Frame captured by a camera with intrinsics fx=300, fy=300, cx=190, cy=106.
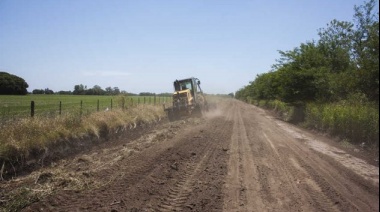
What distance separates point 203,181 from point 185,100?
16411 mm

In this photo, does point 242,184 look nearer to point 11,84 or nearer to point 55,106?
point 55,106

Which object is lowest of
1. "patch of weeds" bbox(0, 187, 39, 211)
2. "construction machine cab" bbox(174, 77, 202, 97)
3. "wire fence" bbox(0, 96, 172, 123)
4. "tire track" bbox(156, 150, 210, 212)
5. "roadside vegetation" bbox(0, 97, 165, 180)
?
"patch of weeds" bbox(0, 187, 39, 211)

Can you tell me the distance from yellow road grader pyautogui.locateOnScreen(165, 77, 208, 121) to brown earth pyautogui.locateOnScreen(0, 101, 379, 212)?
11.9 meters

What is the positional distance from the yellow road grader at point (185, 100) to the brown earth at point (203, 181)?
1188 centimetres

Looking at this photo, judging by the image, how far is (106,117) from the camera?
16.0m

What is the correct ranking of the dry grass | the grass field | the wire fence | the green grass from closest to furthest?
the dry grass < the green grass < the wire fence < the grass field

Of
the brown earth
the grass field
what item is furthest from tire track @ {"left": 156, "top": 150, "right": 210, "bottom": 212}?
the grass field

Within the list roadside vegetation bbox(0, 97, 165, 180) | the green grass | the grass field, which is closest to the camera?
roadside vegetation bbox(0, 97, 165, 180)

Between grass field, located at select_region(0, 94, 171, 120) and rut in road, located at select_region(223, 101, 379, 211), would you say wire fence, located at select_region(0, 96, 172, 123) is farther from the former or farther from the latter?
rut in road, located at select_region(223, 101, 379, 211)

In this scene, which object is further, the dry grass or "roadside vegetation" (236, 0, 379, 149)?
"roadside vegetation" (236, 0, 379, 149)

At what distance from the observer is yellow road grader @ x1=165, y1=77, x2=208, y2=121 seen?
76.7 ft

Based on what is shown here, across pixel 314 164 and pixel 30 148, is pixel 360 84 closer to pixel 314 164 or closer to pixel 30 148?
pixel 314 164

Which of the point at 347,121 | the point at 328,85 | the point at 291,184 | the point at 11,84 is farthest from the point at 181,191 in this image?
the point at 11,84

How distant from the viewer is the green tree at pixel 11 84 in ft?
162
